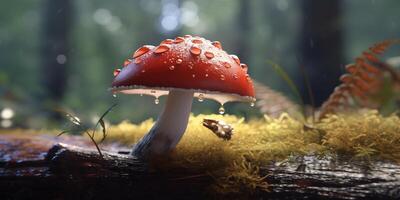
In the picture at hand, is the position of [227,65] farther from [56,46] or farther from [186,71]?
[56,46]

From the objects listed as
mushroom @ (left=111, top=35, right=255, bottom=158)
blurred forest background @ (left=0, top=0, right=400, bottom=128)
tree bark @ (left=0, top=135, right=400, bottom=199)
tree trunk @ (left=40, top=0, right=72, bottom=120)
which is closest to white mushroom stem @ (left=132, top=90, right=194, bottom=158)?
mushroom @ (left=111, top=35, right=255, bottom=158)

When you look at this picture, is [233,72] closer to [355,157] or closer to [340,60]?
[355,157]

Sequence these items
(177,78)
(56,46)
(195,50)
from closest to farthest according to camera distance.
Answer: (177,78) < (195,50) < (56,46)

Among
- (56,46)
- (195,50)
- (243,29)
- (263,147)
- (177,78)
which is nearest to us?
(177,78)

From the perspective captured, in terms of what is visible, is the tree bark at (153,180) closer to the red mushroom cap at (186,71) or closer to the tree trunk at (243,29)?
the red mushroom cap at (186,71)

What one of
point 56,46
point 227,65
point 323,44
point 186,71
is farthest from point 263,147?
point 56,46

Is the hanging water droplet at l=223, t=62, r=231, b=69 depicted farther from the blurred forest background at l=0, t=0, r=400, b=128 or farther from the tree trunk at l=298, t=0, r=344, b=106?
the blurred forest background at l=0, t=0, r=400, b=128

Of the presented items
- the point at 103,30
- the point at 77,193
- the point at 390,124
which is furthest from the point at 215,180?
the point at 103,30

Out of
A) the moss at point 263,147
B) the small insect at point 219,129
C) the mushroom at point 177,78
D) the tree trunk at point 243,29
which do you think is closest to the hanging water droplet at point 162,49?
the mushroom at point 177,78
